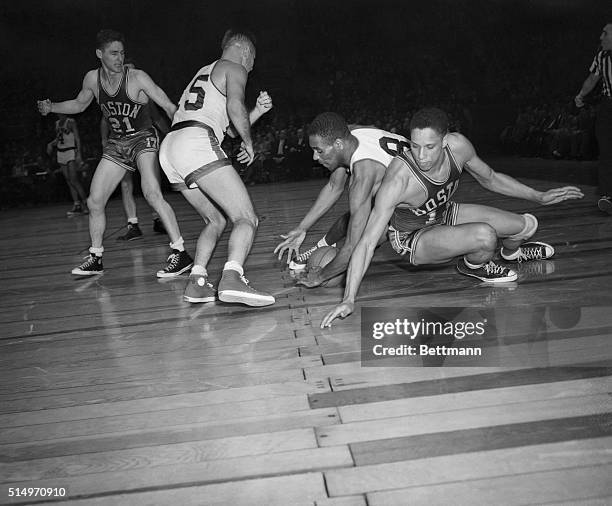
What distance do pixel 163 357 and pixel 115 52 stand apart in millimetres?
2335

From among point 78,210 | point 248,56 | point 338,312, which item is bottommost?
point 78,210

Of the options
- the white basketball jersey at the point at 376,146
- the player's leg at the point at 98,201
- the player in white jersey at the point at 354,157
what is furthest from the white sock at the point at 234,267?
the player's leg at the point at 98,201

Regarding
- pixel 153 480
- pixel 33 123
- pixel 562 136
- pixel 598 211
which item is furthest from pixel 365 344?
pixel 33 123

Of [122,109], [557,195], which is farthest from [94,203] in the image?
[557,195]

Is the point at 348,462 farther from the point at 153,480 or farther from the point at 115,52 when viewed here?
the point at 115,52

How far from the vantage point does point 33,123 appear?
12.5 metres

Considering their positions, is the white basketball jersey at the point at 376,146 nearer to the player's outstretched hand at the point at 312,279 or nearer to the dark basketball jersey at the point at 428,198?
the dark basketball jersey at the point at 428,198

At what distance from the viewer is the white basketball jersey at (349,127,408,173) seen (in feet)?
10.7

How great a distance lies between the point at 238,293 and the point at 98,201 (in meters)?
1.62

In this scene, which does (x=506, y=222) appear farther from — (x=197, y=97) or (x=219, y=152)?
(x=197, y=97)

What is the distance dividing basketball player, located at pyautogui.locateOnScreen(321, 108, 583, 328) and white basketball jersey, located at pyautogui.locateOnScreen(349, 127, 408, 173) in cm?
24

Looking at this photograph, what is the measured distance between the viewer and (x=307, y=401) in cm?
202

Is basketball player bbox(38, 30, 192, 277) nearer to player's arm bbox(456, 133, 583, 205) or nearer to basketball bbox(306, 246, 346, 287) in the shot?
basketball bbox(306, 246, 346, 287)

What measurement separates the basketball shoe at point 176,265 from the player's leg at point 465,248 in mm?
1526
